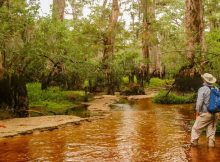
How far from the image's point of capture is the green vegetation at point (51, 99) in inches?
672

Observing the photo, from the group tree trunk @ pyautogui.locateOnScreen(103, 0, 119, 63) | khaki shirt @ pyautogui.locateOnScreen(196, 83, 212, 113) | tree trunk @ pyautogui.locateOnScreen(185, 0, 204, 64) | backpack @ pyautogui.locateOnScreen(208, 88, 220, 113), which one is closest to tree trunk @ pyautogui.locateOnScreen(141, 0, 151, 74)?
tree trunk @ pyautogui.locateOnScreen(103, 0, 119, 63)

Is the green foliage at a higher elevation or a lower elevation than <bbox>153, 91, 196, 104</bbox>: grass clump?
higher

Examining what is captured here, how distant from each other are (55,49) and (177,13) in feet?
122

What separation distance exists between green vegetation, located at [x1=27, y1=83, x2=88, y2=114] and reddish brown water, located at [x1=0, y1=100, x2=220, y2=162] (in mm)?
4031

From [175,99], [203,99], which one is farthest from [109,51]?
[203,99]

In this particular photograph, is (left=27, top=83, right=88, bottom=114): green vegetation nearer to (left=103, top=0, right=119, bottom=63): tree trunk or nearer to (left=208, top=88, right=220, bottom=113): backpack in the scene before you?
(left=103, top=0, right=119, bottom=63): tree trunk

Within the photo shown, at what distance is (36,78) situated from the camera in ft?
→ 72.9

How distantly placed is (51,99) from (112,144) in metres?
10.3

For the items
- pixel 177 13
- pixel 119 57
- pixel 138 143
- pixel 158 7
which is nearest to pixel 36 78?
pixel 119 57

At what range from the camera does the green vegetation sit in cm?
1708

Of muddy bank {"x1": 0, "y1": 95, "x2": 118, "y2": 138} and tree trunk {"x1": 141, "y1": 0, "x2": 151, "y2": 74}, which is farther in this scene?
tree trunk {"x1": 141, "y1": 0, "x2": 151, "y2": 74}

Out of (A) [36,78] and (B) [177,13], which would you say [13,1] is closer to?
(A) [36,78]

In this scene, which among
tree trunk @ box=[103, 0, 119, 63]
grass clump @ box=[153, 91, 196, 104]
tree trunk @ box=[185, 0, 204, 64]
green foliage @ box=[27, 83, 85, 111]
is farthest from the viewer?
tree trunk @ box=[103, 0, 119, 63]

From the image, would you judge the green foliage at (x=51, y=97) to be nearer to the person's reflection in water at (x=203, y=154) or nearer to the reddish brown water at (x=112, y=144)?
the reddish brown water at (x=112, y=144)
